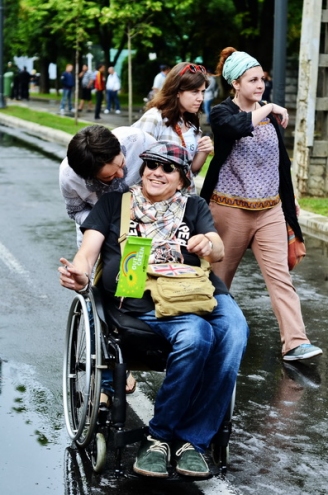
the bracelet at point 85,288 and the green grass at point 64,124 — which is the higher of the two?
the bracelet at point 85,288

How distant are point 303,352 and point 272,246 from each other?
0.70 metres

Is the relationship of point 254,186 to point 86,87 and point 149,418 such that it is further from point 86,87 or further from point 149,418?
point 86,87

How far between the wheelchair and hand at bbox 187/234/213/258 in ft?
1.41

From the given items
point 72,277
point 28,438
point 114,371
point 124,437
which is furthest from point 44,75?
point 124,437

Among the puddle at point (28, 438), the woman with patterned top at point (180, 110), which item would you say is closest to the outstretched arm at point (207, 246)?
the woman with patterned top at point (180, 110)

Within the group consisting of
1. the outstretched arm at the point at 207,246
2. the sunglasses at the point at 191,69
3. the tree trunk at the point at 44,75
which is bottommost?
the tree trunk at the point at 44,75

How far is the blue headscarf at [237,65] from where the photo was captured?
257 inches

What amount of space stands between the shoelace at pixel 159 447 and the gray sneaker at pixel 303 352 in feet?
7.15

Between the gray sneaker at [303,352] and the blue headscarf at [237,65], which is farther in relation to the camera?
the gray sneaker at [303,352]

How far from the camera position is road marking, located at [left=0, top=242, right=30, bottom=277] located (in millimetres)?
9578

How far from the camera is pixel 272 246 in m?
6.98

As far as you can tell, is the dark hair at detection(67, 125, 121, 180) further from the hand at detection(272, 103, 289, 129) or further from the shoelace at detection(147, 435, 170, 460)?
the hand at detection(272, 103, 289, 129)

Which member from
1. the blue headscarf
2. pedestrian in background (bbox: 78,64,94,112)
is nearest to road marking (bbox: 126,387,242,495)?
the blue headscarf

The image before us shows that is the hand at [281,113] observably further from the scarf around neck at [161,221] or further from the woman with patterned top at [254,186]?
the scarf around neck at [161,221]
